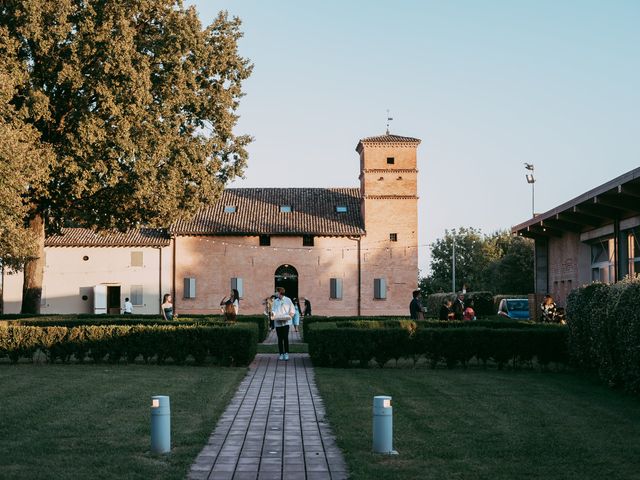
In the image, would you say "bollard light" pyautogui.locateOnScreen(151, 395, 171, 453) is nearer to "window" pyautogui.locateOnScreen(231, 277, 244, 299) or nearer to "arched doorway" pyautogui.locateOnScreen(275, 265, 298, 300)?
"window" pyautogui.locateOnScreen(231, 277, 244, 299)

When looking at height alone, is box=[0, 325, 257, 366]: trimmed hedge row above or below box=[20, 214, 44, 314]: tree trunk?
below

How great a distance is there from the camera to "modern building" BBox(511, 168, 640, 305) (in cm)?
2284

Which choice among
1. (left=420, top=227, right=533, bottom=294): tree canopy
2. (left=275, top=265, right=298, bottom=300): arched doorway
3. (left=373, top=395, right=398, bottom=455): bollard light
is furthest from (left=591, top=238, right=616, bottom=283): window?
(left=420, top=227, right=533, bottom=294): tree canopy

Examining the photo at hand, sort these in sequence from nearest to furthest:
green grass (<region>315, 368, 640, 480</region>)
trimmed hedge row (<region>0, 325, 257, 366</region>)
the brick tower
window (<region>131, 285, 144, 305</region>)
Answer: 1. green grass (<region>315, 368, 640, 480</region>)
2. trimmed hedge row (<region>0, 325, 257, 366</region>)
3. window (<region>131, 285, 144, 305</region>)
4. the brick tower

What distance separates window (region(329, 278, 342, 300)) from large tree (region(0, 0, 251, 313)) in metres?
22.8

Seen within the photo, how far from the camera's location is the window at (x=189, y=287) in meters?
54.6

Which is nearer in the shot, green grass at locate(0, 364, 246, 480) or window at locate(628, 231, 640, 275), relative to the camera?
green grass at locate(0, 364, 246, 480)

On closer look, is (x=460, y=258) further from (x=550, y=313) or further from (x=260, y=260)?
(x=550, y=313)

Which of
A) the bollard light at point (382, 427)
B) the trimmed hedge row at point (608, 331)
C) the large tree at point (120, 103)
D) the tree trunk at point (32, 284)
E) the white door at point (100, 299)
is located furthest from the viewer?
the white door at point (100, 299)

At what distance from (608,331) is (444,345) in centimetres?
450

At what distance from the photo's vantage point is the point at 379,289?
55188 mm

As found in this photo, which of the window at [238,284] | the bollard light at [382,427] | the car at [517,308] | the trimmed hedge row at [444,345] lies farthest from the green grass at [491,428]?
the window at [238,284]

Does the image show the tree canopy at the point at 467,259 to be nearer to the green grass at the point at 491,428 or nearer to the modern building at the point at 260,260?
the modern building at the point at 260,260

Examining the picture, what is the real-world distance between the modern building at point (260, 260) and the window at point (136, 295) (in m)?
0.06
